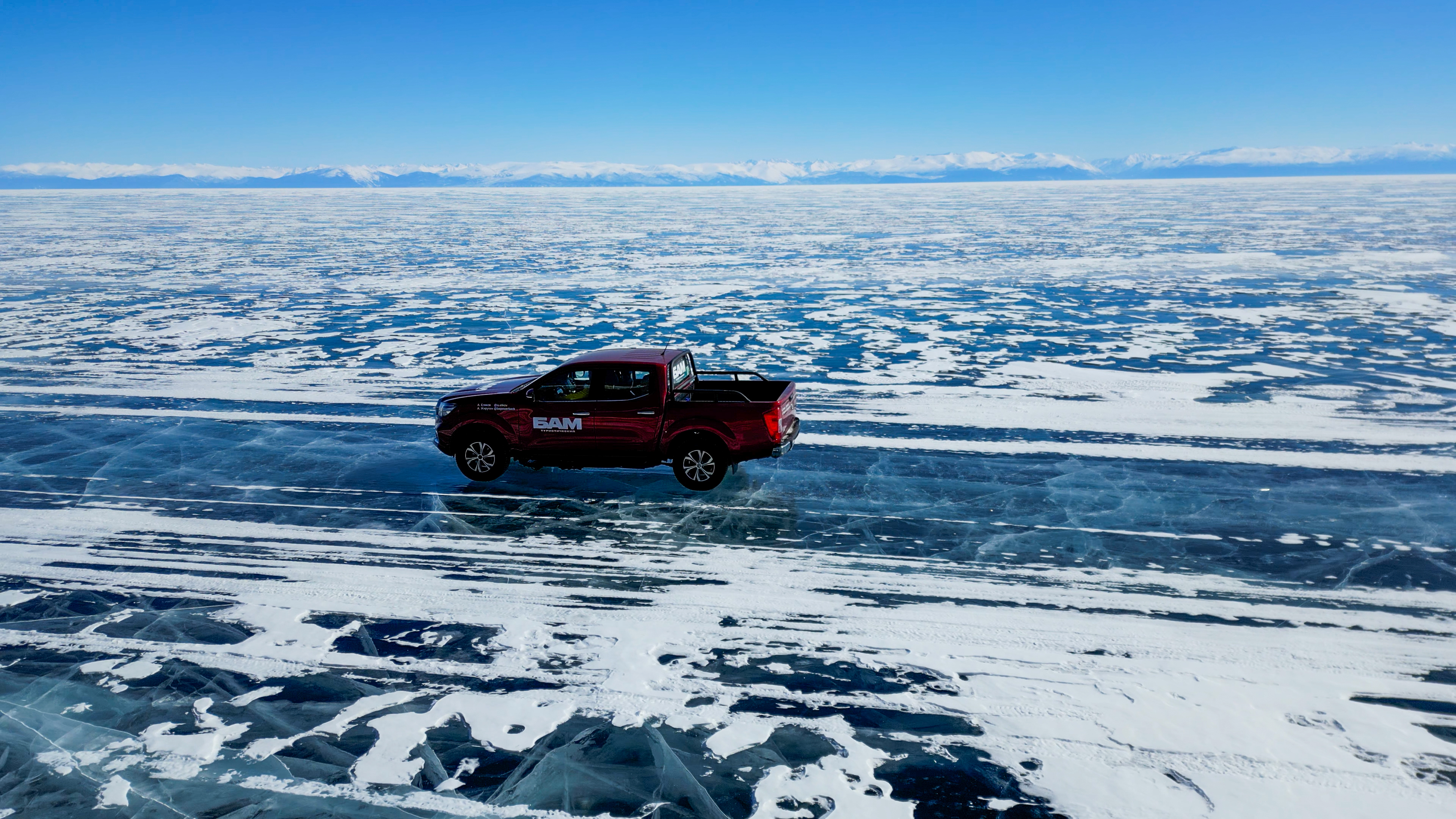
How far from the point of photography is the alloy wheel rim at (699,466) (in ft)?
35.3

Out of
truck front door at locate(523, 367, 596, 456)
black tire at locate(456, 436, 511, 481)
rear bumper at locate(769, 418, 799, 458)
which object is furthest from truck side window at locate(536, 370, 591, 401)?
rear bumper at locate(769, 418, 799, 458)

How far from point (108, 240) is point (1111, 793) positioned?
68356 millimetres

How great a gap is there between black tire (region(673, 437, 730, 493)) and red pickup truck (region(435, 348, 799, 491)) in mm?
10

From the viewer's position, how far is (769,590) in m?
8.09

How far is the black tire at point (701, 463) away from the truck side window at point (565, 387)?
1.38 meters

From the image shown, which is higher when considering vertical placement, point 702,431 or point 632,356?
point 632,356

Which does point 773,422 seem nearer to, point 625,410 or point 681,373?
point 681,373

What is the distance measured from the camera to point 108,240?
190 ft

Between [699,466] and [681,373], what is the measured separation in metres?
1.22

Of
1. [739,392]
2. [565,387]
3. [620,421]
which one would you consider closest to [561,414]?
[565,387]

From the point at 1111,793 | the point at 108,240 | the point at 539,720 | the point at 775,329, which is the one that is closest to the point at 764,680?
the point at 539,720

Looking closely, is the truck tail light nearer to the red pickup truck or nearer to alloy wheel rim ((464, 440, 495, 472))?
the red pickup truck

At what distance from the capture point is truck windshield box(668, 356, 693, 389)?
1095 cm

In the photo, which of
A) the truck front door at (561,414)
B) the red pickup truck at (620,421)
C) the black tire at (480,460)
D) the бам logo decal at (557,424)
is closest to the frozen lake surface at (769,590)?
the black tire at (480,460)
